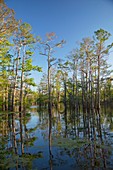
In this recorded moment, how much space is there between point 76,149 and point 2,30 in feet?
39.0

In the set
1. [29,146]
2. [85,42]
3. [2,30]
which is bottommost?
[29,146]

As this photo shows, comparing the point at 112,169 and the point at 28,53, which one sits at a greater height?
the point at 28,53

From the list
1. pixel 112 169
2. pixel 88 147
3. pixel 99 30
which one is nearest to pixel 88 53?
pixel 99 30

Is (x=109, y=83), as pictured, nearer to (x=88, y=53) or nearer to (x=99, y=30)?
(x=88, y=53)

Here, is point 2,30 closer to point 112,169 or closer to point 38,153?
point 38,153

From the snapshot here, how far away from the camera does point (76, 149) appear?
5215mm

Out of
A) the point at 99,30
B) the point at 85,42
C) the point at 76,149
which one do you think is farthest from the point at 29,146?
the point at 85,42

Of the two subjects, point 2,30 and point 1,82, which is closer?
point 2,30

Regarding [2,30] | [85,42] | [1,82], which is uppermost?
[85,42]

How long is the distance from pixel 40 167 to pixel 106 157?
194 centimetres

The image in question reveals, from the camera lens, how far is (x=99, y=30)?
20516mm

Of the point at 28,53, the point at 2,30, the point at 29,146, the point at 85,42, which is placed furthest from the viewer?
the point at 85,42

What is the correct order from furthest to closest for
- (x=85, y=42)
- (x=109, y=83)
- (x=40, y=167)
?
(x=109, y=83) → (x=85, y=42) → (x=40, y=167)

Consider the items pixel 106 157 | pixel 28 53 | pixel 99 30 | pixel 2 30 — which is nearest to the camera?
pixel 106 157
